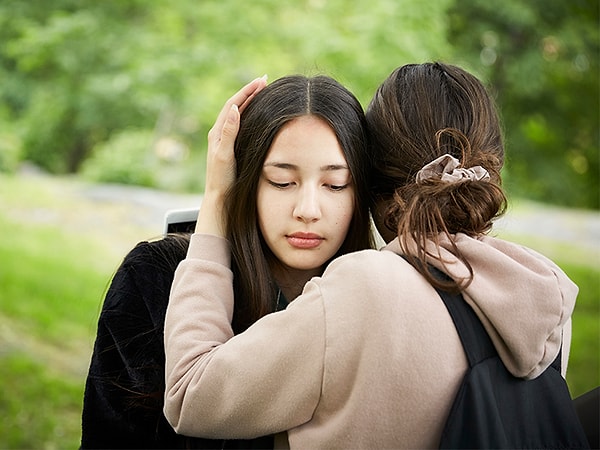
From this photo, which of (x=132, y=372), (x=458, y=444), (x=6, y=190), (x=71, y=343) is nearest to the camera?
(x=458, y=444)

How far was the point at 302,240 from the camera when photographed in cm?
131

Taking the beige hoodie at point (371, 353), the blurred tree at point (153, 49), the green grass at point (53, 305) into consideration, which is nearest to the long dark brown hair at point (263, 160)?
the beige hoodie at point (371, 353)

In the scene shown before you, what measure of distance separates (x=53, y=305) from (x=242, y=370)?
4334 millimetres

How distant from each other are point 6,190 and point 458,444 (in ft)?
16.5

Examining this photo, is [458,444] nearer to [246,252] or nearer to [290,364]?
[290,364]

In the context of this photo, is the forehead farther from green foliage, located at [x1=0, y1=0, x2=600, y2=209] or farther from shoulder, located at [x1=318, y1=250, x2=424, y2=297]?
green foliage, located at [x1=0, y1=0, x2=600, y2=209]

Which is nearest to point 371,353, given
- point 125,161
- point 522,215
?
point 125,161

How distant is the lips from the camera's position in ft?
4.31

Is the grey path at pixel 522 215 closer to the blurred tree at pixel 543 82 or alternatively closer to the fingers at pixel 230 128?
the blurred tree at pixel 543 82

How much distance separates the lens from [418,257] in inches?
42.2

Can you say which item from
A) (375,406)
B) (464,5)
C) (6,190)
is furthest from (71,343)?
(375,406)

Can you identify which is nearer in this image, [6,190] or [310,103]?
[310,103]

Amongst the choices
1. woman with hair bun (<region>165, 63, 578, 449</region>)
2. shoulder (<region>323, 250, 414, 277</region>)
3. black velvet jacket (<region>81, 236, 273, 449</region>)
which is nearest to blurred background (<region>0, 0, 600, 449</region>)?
black velvet jacket (<region>81, 236, 273, 449</region>)

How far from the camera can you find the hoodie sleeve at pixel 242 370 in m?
1.03
